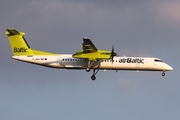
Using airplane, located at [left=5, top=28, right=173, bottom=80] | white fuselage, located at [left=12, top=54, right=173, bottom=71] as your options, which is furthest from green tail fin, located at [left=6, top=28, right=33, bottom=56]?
white fuselage, located at [left=12, top=54, right=173, bottom=71]

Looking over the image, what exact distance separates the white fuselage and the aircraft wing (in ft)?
6.00

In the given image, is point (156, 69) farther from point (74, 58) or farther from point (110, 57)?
point (74, 58)

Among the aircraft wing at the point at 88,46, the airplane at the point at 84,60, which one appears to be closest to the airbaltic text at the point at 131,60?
the airplane at the point at 84,60

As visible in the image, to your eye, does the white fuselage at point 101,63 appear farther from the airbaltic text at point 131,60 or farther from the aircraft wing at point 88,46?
the aircraft wing at point 88,46

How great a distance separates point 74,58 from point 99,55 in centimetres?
305

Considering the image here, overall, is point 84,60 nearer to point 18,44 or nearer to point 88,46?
point 88,46

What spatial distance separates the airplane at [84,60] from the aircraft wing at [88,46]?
1.31 ft

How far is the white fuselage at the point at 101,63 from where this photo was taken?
178 ft

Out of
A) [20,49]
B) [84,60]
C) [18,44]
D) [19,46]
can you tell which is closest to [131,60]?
[84,60]

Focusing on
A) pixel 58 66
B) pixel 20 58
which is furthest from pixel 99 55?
pixel 20 58

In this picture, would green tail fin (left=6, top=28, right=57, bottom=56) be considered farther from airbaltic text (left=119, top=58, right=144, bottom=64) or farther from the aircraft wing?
airbaltic text (left=119, top=58, right=144, bottom=64)

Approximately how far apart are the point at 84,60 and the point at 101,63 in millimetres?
1990

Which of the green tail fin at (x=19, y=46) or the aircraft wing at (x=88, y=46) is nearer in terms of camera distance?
the aircraft wing at (x=88, y=46)

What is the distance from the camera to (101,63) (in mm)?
54469
